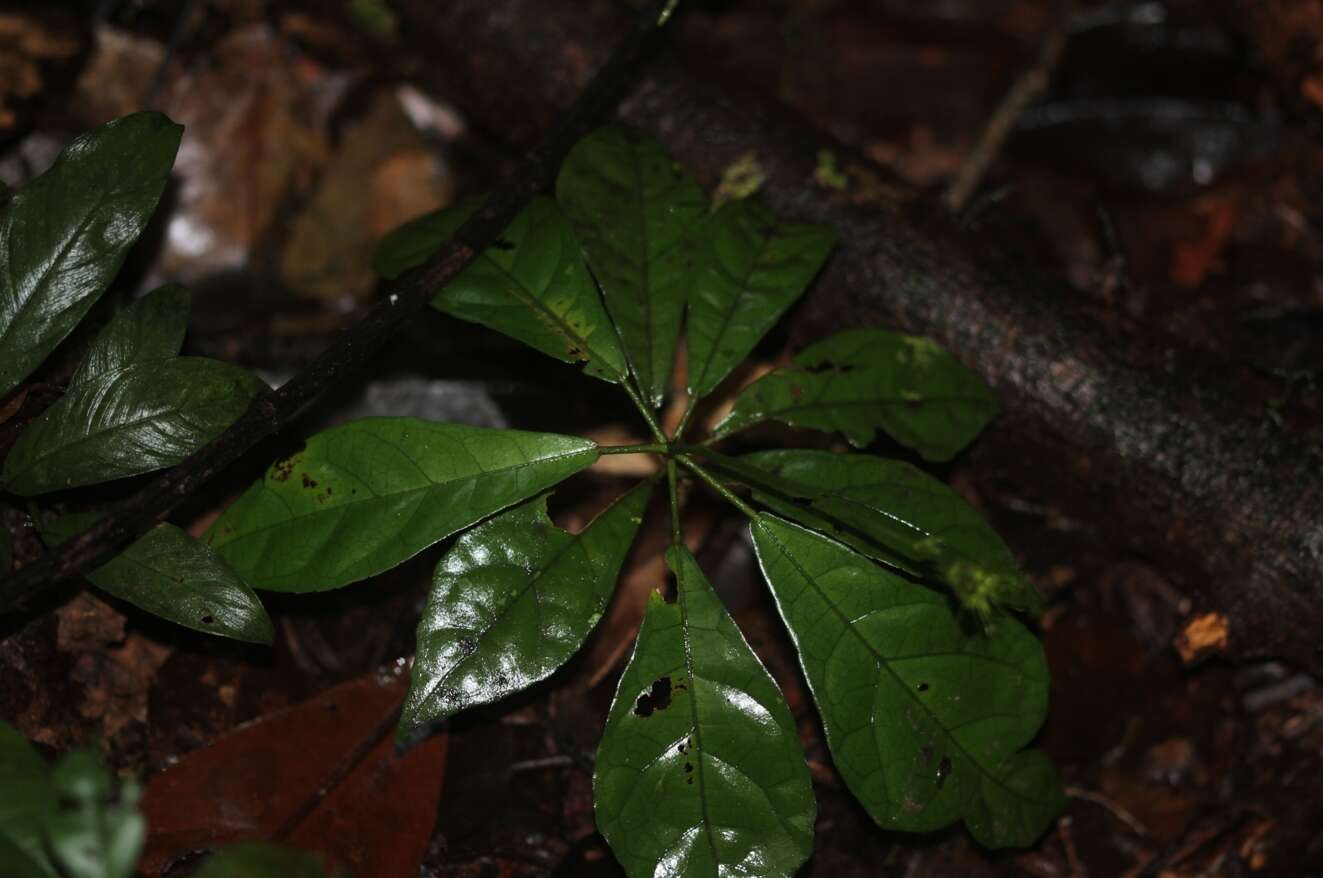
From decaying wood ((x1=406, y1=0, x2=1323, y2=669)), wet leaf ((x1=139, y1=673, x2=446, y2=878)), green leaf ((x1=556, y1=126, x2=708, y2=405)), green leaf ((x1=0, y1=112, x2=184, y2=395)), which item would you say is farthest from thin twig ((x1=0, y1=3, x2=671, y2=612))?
wet leaf ((x1=139, y1=673, x2=446, y2=878))

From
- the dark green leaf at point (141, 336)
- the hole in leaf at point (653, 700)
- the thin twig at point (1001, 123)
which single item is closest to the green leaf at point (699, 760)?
the hole in leaf at point (653, 700)

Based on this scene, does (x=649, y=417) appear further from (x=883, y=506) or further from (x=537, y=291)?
(x=883, y=506)

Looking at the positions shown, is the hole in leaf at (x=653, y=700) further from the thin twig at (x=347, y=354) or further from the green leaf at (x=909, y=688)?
the thin twig at (x=347, y=354)

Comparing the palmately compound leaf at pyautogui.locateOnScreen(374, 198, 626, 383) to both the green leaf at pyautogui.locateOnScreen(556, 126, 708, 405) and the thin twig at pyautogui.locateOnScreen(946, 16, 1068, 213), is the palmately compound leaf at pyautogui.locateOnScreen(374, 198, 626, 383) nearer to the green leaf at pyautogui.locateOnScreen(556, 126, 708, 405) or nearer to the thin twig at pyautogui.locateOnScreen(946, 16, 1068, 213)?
the green leaf at pyautogui.locateOnScreen(556, 126, 708, 405)

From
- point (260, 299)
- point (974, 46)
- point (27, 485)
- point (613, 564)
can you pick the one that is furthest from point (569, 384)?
point (974, 46)

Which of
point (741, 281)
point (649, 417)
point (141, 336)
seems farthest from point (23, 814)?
point (741, 281)
